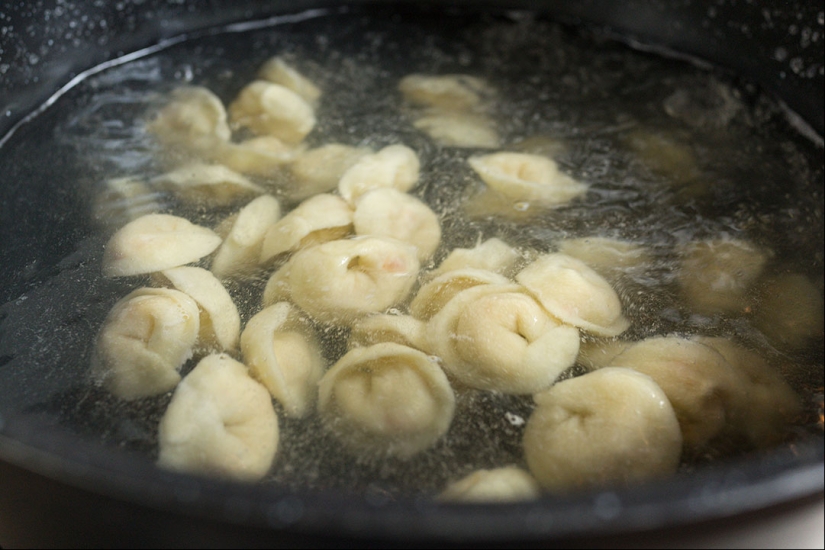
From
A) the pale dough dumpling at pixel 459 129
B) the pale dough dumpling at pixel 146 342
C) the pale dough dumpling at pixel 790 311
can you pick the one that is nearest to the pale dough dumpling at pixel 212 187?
the pale dough dumpling at pixel 146 342

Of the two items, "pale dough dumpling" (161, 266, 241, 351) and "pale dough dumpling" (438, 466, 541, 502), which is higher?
"pale dough dumpling" (161, 266, 241, 351)

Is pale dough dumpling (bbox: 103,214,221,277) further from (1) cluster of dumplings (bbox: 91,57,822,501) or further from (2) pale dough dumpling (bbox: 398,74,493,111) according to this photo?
(2) pale dough dumpling (bbox: 398,74,493,111)

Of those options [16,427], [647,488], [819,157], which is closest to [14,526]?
[16,427]

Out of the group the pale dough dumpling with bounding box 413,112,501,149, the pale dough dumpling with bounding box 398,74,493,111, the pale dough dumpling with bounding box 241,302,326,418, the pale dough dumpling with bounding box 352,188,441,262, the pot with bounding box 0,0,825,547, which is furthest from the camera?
the pale dough dumpling with bounding box 398,74,493,111

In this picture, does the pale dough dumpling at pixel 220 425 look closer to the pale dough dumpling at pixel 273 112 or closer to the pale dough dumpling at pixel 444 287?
the pale dough dumpling at pixel 444 287

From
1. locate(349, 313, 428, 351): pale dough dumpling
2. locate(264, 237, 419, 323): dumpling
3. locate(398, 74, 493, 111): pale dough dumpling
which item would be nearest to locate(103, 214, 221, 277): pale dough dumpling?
locate(264, 237, 419, 323): dumpling

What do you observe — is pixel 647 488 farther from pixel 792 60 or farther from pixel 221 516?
pixel 792 60
